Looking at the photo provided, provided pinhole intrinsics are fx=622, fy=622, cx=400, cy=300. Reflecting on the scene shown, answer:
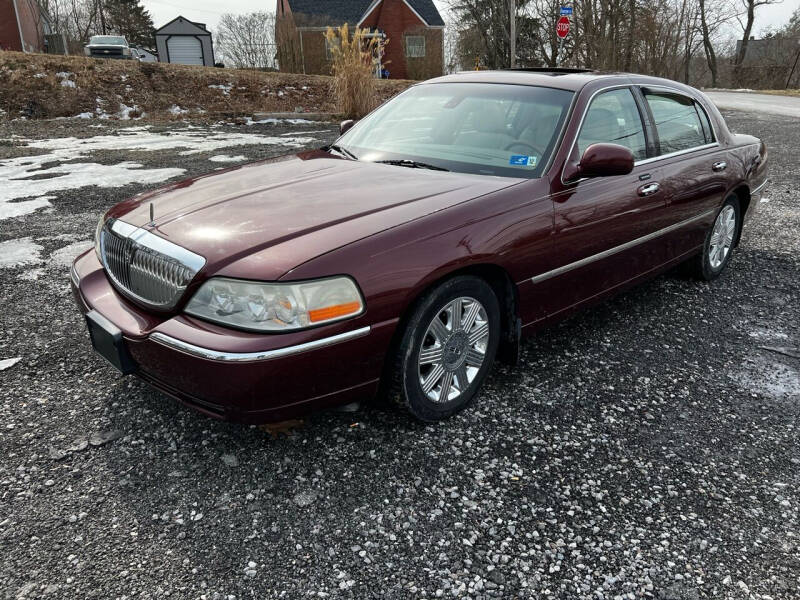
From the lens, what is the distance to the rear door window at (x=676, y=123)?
12.9ft

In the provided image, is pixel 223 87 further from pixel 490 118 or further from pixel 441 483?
pixel 441 483

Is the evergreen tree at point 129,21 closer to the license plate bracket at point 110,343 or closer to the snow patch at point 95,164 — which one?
the snow patch at point 95,164

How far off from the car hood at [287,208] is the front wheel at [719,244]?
234 centimetres

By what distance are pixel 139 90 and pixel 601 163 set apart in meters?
15.6

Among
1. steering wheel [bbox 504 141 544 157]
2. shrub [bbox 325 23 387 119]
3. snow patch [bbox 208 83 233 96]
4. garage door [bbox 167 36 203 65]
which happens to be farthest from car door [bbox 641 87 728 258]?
garage door [bbox 167 36 203 65]

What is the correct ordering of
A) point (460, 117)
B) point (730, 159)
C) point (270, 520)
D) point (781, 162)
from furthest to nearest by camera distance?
1. point (781, 162)
2. point (730, 159)
3. point (460, 117)
4. point (270, 520)

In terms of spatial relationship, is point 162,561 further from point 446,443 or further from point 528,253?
point 528,253

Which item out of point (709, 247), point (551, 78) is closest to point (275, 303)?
point (551, 78)

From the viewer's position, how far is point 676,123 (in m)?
4.11

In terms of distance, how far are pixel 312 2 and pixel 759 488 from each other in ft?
138

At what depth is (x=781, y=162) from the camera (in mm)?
9852

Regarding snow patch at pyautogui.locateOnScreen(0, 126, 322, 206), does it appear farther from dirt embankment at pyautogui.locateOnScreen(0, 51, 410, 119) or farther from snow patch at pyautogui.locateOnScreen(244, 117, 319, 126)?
dirt embankment at pyautogui.locateOnScreen(0, 51, 410, 119)

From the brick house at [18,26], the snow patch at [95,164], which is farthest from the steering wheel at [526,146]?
the brick house at [18,26]

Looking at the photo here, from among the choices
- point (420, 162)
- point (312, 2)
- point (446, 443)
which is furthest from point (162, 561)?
point (312, 2)
